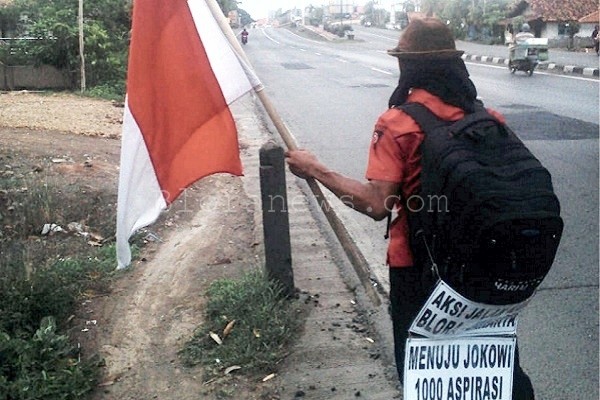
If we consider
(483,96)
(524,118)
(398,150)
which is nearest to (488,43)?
(483,96)

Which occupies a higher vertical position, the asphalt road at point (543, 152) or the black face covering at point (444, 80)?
the black face covering at point (444, 80)

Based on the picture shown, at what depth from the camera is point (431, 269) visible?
8.26ft

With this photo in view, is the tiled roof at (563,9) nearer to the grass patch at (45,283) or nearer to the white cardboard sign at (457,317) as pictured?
the grass patch at (45,283)

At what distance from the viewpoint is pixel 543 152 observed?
9969mm

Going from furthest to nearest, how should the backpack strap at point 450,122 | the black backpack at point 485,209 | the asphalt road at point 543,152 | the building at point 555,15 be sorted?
the building at point 555,15, the asphalt road at point 543,152, the backpack strap at point 450,122, the black backpack at point 485,209

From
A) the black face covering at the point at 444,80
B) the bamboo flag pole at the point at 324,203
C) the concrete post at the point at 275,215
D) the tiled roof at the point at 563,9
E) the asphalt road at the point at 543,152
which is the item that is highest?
the tiled roof at the point at 563,9

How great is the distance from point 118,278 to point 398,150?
3127mm

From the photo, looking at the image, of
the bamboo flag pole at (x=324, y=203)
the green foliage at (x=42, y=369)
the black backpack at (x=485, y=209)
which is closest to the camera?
the black backpack at (x=485, y=209)

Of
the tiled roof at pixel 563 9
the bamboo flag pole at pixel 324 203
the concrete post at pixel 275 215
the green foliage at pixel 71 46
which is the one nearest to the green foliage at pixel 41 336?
the concrete post at pixel 275 215

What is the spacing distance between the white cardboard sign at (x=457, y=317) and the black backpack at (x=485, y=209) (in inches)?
1.6

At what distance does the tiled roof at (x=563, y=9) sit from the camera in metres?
44.6

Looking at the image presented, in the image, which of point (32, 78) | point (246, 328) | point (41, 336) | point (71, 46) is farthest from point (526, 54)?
point (41, 336)

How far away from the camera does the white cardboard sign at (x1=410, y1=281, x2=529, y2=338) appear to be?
96.5 inches

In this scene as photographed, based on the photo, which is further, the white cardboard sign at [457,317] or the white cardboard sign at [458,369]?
the white cardboard sign at [458,369]
